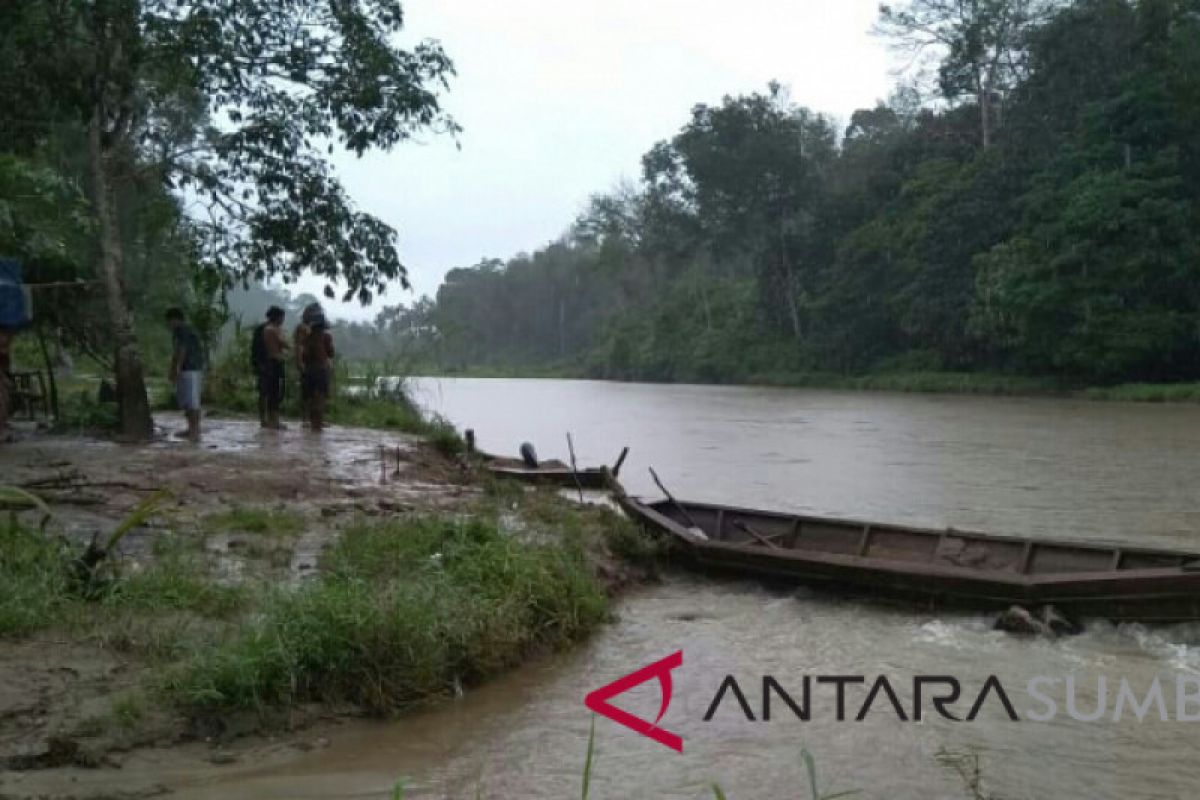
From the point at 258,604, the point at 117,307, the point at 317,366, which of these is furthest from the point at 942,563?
the point at 117,307

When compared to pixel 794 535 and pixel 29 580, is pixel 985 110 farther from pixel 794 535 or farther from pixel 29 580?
pixel 29 580

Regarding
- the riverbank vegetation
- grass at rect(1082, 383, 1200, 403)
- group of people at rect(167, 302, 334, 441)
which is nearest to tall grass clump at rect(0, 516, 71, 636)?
the riverbank vegetation

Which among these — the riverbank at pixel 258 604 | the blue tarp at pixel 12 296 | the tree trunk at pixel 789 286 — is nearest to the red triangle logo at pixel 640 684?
the riverbank at pixel 258 604

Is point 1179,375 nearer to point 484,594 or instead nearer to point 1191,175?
point 1191,175

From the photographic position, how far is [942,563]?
8219 millimetres

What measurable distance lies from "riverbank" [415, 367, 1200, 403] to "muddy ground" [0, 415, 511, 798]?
839 centimetres

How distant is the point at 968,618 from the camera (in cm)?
733

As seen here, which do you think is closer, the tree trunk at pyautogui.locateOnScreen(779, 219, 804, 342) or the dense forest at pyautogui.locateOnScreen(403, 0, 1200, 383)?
the dense forest at pyautogui.locateOnScreen(403, 0, 1200, 383)

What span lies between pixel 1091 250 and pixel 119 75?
2648 centimetres

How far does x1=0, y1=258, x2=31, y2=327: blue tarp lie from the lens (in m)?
9.64

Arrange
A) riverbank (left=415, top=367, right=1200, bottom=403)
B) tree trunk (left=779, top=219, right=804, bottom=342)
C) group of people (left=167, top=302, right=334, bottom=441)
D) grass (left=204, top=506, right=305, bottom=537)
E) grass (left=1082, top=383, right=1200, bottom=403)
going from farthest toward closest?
1. tree trunk (left=779, top=219, right=804, bottom=342)
2. riverbank (left=415, top=367, right=1200, bottom=403)
3. grass (left=1082, top=383, right=1200, bottom=403)
4. group of people (left=167, top=302, right=334, bottom=441)
5. grass (left=204, top=506, right=305, bottom=537)

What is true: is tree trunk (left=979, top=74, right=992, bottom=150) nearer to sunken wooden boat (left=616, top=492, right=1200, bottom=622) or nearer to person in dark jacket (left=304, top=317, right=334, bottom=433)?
person in dark jacket (left=304, top=317, right=334, bottom=433)

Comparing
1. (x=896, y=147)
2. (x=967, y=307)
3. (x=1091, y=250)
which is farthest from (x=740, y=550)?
(x=896, y=147)

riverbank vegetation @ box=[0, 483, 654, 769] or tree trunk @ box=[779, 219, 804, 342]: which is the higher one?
tree trunk @ box=[779, 219, 804, 342]
